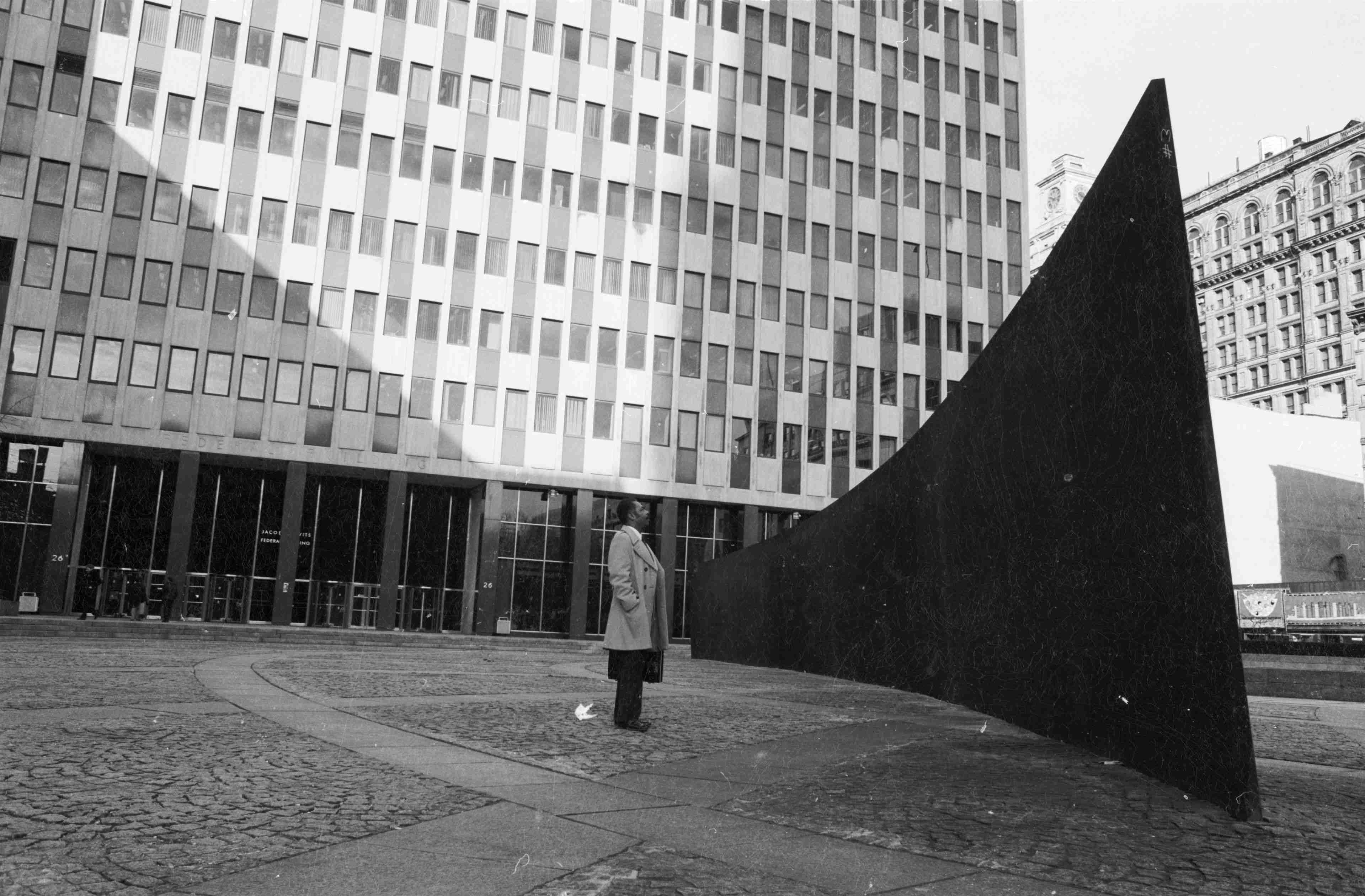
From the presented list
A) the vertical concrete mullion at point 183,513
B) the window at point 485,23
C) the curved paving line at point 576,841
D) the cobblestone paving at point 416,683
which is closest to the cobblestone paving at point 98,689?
the cobblestone paving at point 416,683

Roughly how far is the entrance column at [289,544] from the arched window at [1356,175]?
235 feet

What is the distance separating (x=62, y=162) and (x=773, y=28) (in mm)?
26024

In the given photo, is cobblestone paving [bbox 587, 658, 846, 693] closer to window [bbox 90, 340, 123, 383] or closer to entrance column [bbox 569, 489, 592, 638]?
entrance column [bbox 569, 489, 592, 638]

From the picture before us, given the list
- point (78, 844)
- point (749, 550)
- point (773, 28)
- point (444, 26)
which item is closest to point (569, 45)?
point (444, 26)

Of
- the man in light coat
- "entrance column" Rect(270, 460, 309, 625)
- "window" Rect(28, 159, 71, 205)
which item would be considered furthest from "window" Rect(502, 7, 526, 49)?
the man in light coat

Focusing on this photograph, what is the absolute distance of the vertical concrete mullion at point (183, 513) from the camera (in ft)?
104

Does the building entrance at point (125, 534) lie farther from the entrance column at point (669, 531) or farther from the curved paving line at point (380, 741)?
the curved paving line at point (380, 741)

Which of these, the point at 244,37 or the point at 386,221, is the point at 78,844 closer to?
the point at 386,221

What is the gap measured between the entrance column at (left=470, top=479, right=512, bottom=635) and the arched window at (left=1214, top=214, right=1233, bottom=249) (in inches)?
2854

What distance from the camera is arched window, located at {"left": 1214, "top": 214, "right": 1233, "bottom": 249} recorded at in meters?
84.1

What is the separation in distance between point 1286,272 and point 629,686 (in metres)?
85.8

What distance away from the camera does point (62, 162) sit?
3206cm

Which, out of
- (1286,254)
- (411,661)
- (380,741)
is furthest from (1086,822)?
(1286,254)

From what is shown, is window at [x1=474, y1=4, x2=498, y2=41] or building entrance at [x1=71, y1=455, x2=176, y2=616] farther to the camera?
window at [x1=474, y1=4, x2=498, y2=41]
